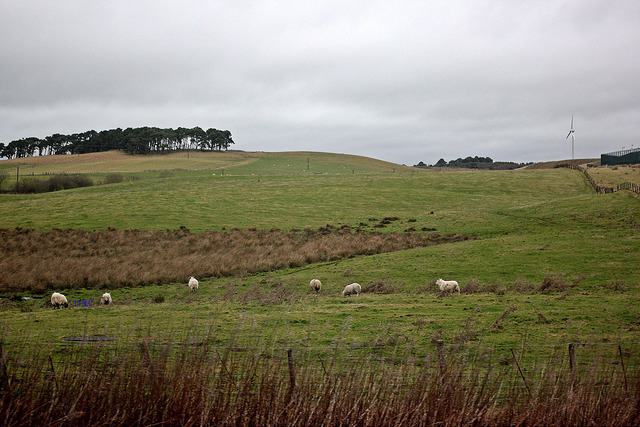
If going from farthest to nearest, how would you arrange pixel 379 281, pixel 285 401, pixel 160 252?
pixel 160 252 → pixel 379 281 → pixel 285 401

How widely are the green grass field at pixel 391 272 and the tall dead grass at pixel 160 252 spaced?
7.75 feet

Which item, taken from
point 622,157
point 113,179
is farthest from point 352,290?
point 622,157

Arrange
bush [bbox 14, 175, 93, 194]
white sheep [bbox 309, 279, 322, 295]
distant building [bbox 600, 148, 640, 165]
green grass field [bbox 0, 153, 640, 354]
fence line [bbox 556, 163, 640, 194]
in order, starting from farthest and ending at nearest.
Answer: distant building [bbox 600, 148, 640, 165], bush [bbox 14, 175, 93, 194], fence line [bbox 556, 163, 640, 194], white sheep [bbox 309, 279, 322, 295], green grass field [bbox 0, 153, 640, 354]

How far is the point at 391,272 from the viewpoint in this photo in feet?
105

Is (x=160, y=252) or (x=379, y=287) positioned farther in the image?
(x=160, y=252)

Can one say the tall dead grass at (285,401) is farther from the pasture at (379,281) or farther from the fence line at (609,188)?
the fence line at (609,188)

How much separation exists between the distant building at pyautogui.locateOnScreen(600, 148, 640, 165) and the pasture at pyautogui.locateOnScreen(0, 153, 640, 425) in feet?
195

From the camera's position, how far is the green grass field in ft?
53.9

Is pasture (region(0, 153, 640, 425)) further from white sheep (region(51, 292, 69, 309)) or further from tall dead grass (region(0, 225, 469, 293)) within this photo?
white sheep (region(51, 292, 69, 309))

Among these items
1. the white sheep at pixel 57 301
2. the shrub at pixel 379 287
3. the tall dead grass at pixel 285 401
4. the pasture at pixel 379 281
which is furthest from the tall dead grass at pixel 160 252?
the tall dead grass at pixel 285 401

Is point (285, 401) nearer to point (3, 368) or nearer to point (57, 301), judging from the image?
point (3, 368)

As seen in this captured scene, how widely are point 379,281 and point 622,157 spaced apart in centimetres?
13426

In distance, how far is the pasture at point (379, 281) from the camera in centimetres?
1465

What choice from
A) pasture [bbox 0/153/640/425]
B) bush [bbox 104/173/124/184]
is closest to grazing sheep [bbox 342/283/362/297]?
pasture [bbox 0/153/640/425]
